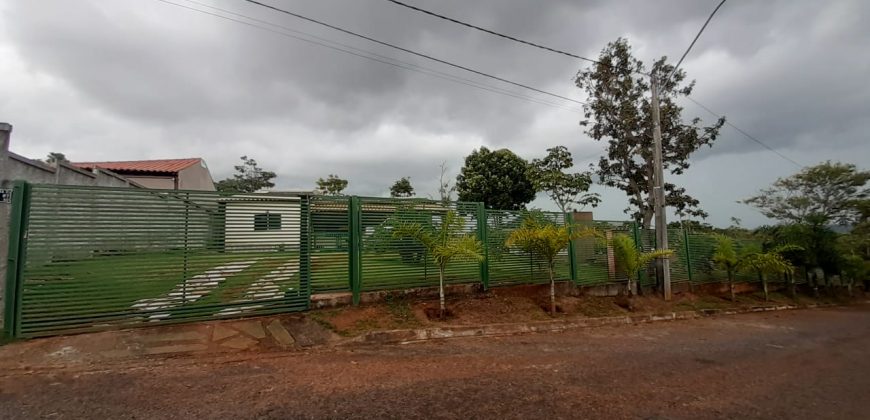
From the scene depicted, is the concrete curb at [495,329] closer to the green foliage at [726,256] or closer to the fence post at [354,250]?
the fence post at [354,250]

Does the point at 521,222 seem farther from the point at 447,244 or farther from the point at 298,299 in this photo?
the point at 298,299

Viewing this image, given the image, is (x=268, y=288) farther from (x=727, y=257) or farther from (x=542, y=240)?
(x=727, y=257)

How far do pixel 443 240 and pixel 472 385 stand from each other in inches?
123

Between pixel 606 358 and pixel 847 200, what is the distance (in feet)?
75.1

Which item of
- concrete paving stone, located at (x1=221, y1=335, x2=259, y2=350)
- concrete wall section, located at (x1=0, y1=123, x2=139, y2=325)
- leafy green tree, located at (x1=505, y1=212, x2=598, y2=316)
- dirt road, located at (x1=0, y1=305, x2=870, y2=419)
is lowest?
dirt road, located at (x1=0, y1=305, x2=870, y2=419)

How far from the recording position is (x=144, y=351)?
4.58 meters

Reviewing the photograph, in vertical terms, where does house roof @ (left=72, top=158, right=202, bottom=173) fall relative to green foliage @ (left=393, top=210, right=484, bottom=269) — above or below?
above

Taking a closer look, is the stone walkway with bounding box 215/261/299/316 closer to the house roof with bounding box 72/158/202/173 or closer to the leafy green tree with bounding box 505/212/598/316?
the leafy green tree with bounding box 505/212/598/316

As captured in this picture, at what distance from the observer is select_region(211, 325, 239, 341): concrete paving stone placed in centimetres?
510

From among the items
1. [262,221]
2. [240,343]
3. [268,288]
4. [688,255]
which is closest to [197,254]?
[262,221]

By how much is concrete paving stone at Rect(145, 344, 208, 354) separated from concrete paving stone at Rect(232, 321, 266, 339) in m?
0.57

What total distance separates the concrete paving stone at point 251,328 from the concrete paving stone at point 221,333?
118 mm

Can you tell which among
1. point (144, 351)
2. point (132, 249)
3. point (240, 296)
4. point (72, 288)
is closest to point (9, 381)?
point (144, 351)

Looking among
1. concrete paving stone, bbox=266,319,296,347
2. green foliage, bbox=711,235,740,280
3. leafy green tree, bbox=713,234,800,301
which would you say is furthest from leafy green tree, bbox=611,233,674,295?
concrete paving stone, bbox=266,319,296,347
